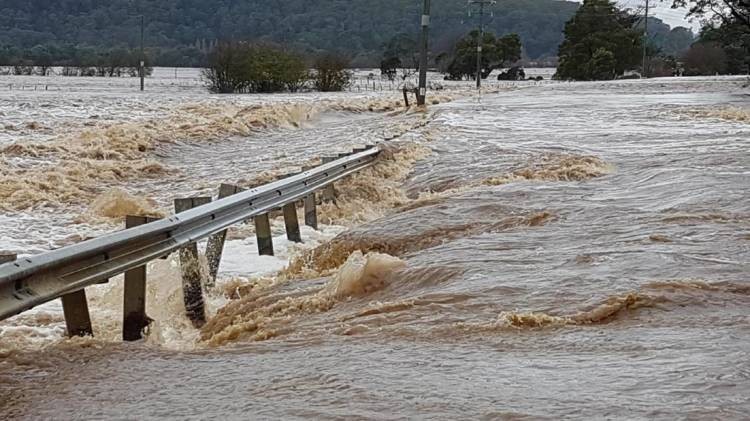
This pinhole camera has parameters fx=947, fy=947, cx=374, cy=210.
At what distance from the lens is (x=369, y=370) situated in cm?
405

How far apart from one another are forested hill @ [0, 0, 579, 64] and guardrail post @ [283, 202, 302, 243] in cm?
13705

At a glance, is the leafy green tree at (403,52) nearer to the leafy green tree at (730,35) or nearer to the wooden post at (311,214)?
the leafy green tree at (730,35)

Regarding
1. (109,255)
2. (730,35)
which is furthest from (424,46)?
(730,35)

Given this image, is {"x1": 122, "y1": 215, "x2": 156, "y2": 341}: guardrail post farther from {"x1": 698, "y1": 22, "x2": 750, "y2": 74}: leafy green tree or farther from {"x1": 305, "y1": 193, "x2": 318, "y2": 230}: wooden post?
{"x1": 698, "y1": 22, "x2": 750, "y2": 74}: leafy green tree

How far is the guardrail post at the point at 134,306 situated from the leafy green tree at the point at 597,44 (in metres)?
99.5

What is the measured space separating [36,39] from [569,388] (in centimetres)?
16734

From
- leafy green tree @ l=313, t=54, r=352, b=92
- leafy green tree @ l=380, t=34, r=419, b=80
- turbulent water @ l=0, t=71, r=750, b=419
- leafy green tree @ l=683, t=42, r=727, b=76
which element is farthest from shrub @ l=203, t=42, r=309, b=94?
leafy green tree @ l=683, t=42, r=727, b=76

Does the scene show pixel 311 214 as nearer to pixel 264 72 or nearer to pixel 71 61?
pixel 264 72

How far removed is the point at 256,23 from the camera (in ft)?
576

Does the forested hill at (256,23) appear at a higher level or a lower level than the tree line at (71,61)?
higher

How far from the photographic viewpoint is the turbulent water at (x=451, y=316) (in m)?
3.66

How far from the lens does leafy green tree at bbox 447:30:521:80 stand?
11156 cm

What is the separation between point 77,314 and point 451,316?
6.43ft

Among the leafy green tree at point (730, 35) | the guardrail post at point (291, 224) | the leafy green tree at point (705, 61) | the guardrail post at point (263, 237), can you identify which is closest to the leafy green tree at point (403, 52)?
the leafy green tree at point (705, 61)
